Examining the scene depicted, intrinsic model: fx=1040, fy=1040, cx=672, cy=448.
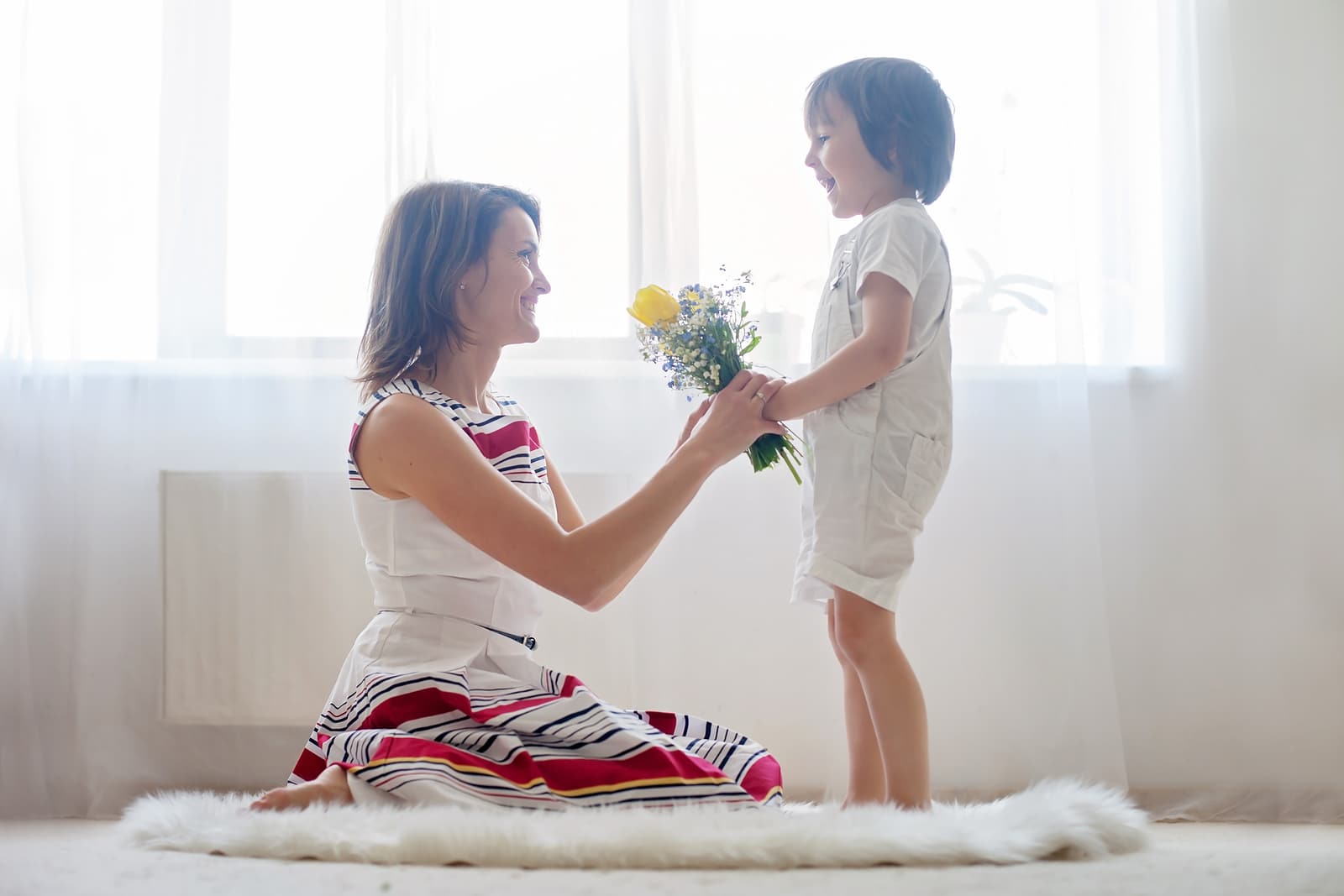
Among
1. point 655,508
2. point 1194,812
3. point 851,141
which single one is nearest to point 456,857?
point 655,508

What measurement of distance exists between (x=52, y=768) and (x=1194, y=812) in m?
2.27

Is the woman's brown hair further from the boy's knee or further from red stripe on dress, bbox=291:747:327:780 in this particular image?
the boy's knee

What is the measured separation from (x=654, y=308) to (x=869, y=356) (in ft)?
1.10

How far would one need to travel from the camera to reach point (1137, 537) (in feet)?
7.00

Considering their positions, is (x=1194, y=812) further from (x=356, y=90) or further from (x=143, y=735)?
(x=356, y=90)

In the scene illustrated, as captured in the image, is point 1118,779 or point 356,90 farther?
point 356,90

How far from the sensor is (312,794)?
4.02 ft

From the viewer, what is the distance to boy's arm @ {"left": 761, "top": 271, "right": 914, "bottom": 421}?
1483 mm

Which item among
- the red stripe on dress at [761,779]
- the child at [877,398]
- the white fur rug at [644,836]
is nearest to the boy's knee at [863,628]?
the child at [877,398]

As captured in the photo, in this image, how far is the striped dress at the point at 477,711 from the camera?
124 cm

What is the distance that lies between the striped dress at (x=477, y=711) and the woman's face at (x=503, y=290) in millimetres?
133

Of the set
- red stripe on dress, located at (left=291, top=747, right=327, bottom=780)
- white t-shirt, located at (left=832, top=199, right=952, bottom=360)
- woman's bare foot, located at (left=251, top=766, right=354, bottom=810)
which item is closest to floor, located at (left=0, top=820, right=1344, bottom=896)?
woman's bare foot, located at (left=251, top=766, right=354, bottom=810)

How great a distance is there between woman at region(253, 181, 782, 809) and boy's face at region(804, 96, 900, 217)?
357 millimetres

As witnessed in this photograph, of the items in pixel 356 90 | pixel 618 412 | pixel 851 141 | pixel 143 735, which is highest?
pixel 356 90
